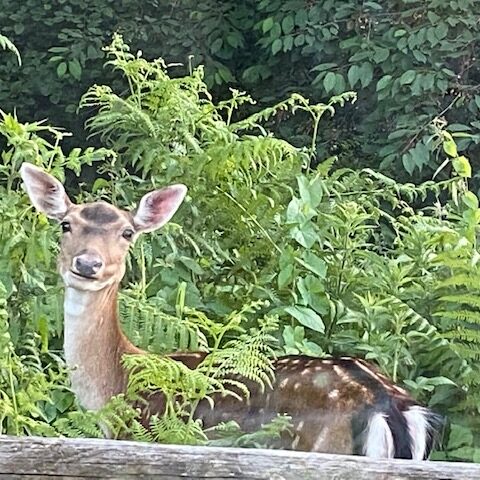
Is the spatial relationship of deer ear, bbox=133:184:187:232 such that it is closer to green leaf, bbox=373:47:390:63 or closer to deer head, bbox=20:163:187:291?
deer head, bbox=20:163:187:291

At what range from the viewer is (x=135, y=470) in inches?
67.8

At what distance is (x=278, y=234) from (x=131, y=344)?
706 millimetres

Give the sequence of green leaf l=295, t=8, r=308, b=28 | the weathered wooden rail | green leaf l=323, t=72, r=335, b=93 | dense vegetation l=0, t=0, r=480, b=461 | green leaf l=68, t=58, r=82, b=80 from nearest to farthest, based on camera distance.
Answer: the weathered wooden rail
dense vegetation l=0, t=0, r=480, b=461
green leaf l=323, t=72, r=335, b=93
green leaf l=295, t=8, r=308, b=28
green leaf l=68, t=58, r=82, b=80

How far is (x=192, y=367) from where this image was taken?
2.81 meters

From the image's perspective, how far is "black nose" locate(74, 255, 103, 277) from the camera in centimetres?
297

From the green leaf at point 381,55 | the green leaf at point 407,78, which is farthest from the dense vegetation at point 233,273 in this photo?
the green leaf at point 381,55

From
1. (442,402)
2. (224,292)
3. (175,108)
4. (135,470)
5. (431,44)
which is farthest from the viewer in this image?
(431,44)

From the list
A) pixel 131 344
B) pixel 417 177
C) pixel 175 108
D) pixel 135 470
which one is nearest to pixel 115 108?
pixel 175 108

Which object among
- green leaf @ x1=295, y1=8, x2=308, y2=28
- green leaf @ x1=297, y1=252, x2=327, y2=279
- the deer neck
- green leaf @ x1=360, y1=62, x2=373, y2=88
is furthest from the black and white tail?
green leaf @ x1=295, y1=8, x2=308, y2=28

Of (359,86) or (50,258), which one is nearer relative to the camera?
(50,258)

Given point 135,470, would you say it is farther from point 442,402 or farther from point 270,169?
point 270,169

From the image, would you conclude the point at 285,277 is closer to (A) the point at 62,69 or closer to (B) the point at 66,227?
(B) the point at 66,227

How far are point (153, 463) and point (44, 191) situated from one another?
4.84 feet

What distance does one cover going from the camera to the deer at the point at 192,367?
2574mm
